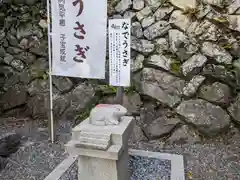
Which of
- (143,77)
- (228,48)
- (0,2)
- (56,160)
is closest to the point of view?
(56,160)

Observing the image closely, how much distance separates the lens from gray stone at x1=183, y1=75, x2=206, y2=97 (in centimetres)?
337

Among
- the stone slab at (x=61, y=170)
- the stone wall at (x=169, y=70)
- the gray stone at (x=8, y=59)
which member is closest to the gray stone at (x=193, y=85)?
the stone wall at (x=169, y=70)

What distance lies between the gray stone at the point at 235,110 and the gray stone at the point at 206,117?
3.0 inches

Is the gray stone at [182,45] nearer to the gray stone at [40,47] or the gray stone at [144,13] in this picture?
the gray stone at [144,13]

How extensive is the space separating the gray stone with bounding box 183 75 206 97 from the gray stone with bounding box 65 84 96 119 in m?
1.33

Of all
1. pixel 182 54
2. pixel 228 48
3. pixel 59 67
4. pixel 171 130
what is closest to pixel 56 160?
pixel 59 67

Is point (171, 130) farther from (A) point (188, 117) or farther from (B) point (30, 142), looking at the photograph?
(B) point (30, 142)

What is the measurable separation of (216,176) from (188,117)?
2.92 ft

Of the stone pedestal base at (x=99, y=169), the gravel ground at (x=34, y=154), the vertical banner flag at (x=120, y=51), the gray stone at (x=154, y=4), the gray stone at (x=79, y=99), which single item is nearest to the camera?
the stone pedestal base at (x=99, y=169)

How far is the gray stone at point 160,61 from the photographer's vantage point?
349cm

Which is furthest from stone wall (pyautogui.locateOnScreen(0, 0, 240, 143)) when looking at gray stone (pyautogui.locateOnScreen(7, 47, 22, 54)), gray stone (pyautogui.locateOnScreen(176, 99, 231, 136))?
gray stone (pyautogui.locateOnScreen(7, 47, 22, 54))

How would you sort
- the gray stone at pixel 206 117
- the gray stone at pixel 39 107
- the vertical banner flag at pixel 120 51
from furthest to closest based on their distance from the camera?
the gray stone at pixel 39 107
the gray stone at pixel 206 117
the vertical banner flag at pixel 120 51

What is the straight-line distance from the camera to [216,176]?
2605 millimetres

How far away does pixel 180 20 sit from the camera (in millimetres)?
3467
